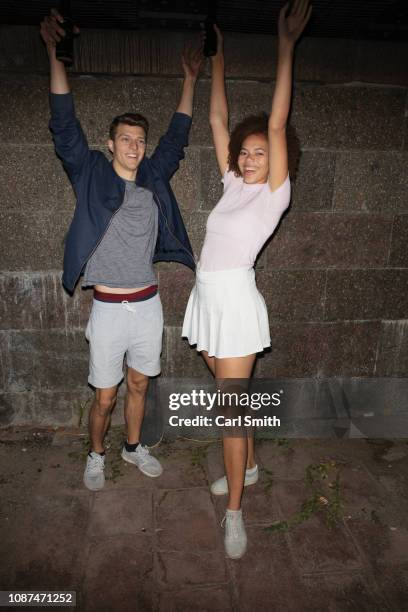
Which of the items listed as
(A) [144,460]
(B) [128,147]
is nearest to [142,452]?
(A) [144,460]

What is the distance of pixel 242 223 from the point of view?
2.56m

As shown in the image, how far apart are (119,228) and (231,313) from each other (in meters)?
0.93

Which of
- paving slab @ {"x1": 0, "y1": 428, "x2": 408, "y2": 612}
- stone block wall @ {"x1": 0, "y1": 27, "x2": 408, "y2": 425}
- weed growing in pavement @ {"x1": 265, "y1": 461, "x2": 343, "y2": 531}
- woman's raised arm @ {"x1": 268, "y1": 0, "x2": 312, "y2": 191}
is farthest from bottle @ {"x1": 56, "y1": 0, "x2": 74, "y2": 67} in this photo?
weed growing in pavement @ {"x1": 265, "y1": 461, "x2": 343, "y2": 531}

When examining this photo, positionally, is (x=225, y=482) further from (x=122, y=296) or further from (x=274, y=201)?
(x=274, y=201)

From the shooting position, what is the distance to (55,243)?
11.3ft

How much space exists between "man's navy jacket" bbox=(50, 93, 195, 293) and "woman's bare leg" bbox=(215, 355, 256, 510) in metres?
1.03

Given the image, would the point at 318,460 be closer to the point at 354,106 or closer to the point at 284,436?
the point at 284,436

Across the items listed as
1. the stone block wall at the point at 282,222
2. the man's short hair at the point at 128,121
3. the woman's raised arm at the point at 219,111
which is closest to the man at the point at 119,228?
the man's short hair at the point at 128,121

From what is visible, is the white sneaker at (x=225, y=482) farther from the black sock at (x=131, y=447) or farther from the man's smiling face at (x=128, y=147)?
the man's smiling face at (x=128, y=147)

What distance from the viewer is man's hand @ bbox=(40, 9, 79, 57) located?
253 cm

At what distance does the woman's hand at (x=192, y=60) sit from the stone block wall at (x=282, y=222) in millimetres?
121

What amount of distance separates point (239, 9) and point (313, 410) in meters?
3.25

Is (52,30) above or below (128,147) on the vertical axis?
above

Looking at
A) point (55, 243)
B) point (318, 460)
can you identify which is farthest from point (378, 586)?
point (55, 243)
